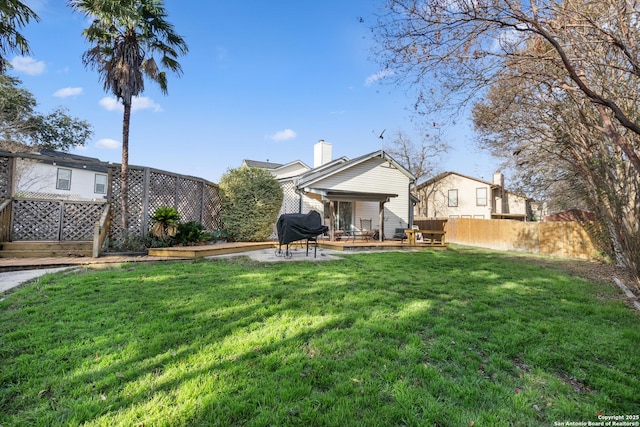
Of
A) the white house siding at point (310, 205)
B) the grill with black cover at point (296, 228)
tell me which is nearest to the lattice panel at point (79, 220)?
the grill with black cover at point (296, 228)

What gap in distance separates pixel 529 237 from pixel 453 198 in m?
12.5

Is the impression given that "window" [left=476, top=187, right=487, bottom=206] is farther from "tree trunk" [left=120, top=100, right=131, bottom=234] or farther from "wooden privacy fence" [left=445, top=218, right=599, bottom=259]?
"tree trunk" [left=120, top=100, right=131, bottom=234]

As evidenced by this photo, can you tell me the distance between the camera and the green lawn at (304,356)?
1.96m

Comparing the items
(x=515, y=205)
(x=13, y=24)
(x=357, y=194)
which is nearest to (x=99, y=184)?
(x=13, y=24)

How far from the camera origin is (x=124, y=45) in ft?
28.2

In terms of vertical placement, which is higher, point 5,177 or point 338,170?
point 338,170

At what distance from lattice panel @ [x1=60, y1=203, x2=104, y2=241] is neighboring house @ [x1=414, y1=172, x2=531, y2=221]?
26947 mm

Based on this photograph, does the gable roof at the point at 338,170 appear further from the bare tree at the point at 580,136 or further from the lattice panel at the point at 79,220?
the lattice panel at the point at 79,220

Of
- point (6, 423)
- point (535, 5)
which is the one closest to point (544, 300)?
point (535, 5)

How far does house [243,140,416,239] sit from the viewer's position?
13633 mm

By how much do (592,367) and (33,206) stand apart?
11861mm

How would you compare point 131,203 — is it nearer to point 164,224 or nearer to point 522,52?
point 164,224

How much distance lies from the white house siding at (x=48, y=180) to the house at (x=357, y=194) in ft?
52.8

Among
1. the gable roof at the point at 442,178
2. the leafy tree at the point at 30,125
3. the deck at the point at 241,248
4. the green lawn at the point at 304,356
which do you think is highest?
the leafy tree at the point at 30,125
